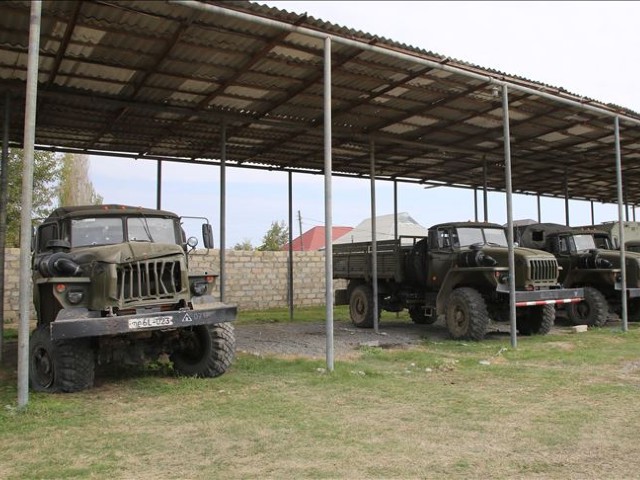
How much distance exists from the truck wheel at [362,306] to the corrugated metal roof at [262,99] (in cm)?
324

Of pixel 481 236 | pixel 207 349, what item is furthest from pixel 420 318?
pixel 207 349

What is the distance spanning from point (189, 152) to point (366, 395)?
8.77 m

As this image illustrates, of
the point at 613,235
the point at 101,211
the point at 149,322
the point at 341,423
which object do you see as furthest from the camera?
the point at 613,235

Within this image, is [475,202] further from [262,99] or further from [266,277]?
[262,99]

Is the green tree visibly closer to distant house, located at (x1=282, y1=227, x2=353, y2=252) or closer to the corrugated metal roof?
the corrugated metal roof

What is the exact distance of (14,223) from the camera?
2262 cm

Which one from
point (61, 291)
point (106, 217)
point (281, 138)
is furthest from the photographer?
point (281, 138)

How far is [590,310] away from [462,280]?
3.55 metres

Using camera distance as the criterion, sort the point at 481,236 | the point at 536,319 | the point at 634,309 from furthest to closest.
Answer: the point at 634,309 < the point at 481,236 < the point at 536,319

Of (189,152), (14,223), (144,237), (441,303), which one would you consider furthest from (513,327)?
(14,223)

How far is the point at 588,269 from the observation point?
42.6 ft

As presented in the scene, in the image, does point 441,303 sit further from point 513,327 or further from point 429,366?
point 429,366

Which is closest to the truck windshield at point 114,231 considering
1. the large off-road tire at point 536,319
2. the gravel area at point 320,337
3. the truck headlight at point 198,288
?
the truck headlight at point 198,288

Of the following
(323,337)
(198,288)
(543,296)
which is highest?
(198,288)
